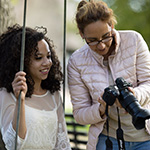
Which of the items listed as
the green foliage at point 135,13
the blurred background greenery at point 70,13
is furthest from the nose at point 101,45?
the green foliage at point 135,13

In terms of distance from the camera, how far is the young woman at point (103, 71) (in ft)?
6.59

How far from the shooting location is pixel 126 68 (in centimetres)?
207

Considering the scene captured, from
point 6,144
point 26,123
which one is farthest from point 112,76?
point 6,144

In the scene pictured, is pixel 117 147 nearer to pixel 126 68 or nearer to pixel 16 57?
pixel 126 68

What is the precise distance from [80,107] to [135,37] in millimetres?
587

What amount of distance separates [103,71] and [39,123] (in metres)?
0.53

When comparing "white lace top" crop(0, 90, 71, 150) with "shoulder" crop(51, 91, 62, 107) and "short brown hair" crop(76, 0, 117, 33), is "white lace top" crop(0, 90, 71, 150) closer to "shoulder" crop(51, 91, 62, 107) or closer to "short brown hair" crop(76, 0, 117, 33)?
"shoulder" crop(51, 91, 62, 107)

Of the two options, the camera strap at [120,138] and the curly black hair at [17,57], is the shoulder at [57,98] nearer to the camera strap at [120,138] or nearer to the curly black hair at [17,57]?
the curly black hair at [17,57]

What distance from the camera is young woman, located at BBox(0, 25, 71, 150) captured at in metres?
1.95

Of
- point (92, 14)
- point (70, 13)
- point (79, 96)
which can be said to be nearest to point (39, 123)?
point (79, 96)

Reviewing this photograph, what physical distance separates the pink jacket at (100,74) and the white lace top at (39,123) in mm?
144

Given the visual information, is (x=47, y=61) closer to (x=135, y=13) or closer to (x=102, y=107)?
(x=102, y=107)

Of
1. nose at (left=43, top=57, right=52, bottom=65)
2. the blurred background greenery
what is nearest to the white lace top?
nose at (left=43, top=57, right=52, bottom=65)

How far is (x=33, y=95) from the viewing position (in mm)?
2129
